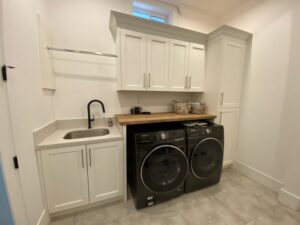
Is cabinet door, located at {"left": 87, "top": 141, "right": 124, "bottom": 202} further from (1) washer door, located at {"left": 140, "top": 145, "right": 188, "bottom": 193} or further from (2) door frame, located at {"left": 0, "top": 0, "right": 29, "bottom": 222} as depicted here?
(2) door frame, located at {"left": 0, "top": 0, "right": 29, "bottom": 222}

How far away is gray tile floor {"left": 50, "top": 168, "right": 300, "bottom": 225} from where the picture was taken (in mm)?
1439

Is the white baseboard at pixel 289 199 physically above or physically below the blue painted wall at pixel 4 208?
below

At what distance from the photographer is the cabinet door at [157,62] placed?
6.26ft

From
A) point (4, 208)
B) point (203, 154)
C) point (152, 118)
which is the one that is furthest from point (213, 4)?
point (4, 208)

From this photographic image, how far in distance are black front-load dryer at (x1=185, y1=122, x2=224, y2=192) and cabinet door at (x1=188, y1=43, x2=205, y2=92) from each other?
762 millimetres

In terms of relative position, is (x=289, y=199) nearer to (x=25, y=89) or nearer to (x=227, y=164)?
(x=227, y=164)

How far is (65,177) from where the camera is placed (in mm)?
1409

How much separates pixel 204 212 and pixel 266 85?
1.92 m

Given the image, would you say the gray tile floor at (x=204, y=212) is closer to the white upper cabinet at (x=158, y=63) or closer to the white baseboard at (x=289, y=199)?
the white baseboard at (x=289, y=199)

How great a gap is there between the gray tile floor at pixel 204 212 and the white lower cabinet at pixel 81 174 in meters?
0.16

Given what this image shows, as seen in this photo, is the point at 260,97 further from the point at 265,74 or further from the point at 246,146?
the point at 246,146

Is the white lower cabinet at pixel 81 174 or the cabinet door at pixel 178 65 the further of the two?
the cabinet door at pixel 178 65

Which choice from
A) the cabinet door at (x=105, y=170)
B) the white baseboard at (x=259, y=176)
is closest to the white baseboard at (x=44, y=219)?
the cabinet door at (x=105, y=170)

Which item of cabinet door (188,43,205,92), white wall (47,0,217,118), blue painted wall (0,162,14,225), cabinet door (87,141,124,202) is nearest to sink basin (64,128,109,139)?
white wall (47,0,217,118)
